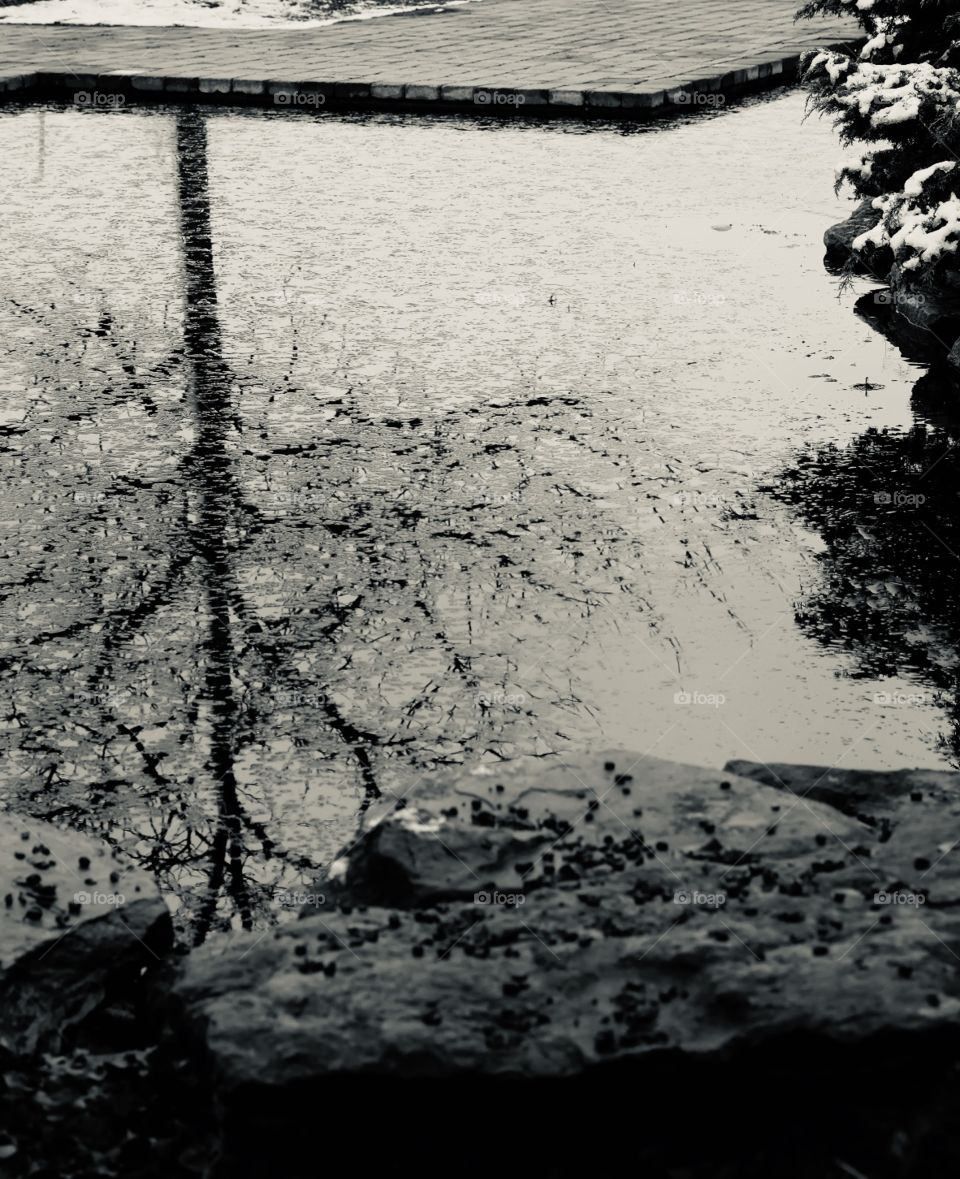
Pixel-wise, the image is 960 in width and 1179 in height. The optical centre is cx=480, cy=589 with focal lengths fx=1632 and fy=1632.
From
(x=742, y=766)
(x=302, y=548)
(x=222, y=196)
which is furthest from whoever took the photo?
(x=222, y=196)

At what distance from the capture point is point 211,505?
5.20m

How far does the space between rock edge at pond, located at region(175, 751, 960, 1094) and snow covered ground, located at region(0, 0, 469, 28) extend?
13.1 meters

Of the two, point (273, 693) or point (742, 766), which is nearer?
point (742, 766)

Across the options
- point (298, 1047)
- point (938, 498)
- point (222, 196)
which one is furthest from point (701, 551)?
point (222, 196)

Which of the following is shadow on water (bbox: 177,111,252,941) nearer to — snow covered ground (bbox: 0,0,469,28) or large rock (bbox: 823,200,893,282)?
large rock (bbox: 823,200,893,282)

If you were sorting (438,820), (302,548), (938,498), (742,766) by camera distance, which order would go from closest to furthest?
(438,820), (742,766), (302,548), (938,498)

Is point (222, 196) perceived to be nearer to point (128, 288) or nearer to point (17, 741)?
point (128, 288)

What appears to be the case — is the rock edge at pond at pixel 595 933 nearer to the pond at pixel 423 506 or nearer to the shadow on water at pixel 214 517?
the shadow on water at pixel 214 517

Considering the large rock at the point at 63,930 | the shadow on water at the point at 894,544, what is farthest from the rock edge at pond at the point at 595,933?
the shadow on water at the point at 894,544

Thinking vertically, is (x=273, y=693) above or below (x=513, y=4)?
below

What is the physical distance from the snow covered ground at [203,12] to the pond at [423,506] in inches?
254

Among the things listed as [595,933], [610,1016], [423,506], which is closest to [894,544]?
[423,506]

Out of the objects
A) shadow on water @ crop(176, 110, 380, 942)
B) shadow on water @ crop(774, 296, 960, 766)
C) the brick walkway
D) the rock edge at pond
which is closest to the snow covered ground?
the brick walkway

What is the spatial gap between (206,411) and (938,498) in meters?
2.61
